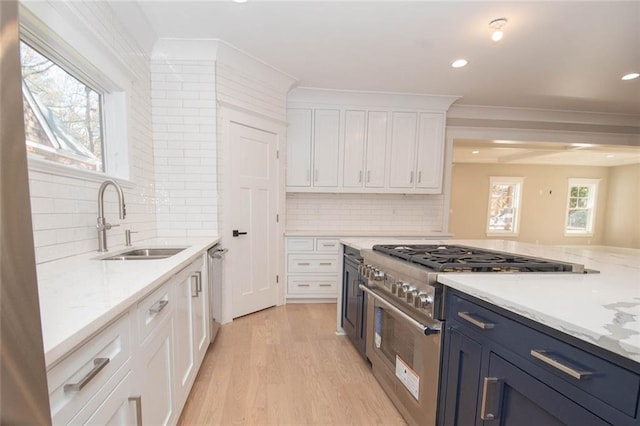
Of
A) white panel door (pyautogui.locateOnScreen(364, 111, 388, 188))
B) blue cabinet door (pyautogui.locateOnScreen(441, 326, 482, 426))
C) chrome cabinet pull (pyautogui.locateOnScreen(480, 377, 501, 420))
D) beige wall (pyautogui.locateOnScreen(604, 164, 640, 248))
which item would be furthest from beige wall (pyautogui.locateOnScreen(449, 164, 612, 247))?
chrome cabinet pull (pyautogui.locateOnScreen(480, 377, 501, 420))

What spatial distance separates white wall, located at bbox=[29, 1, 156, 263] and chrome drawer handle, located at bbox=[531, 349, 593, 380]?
1957mm

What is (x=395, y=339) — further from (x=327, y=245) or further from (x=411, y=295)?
(x=327, y=245)

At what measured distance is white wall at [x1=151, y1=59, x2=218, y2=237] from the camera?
8.16 feet

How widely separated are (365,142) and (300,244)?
1624 mm

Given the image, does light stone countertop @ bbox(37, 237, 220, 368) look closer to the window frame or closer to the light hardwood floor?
the window frame

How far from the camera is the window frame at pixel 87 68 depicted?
1253 mm

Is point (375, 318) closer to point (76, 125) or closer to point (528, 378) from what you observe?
point (528, 378)

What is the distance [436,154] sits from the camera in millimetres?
3723

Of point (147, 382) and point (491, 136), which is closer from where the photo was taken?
point (147, 382)

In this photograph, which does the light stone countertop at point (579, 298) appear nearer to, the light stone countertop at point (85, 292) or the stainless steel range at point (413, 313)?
the stainless steel range at point (413, 313)

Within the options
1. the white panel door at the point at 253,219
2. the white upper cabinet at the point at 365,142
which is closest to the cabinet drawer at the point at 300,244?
the white panel door at the point at 253,219

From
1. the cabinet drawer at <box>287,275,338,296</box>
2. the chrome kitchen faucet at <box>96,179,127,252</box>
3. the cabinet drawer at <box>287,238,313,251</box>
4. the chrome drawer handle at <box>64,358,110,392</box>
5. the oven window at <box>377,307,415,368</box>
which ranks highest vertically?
the chrome kitchen faucet at <box>96,179,127,252</box>

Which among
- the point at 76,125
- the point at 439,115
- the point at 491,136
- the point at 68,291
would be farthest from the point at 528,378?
the point at 491,136

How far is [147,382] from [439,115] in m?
4.06
